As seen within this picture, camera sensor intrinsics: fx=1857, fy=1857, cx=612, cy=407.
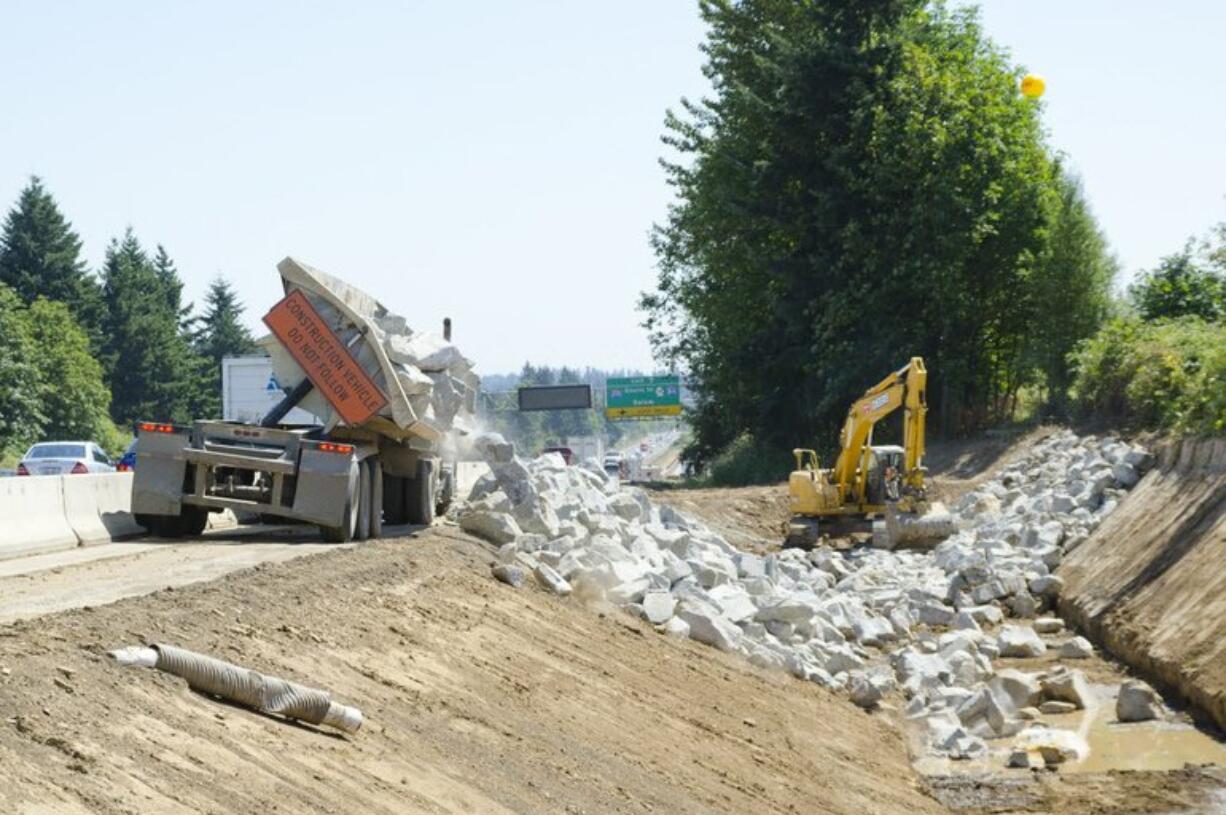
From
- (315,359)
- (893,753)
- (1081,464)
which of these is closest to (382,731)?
(893,753)

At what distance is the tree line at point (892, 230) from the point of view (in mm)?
44531

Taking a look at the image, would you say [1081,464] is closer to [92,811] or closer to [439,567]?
[439,567]

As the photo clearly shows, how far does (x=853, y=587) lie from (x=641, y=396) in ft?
177

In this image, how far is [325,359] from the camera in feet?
69.2

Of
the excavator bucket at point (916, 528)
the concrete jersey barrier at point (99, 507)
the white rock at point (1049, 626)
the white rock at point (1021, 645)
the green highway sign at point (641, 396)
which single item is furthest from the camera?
the green highway sign at point (641, 396)

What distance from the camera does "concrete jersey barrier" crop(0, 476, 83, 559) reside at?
19203 millimetres

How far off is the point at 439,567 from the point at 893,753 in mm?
4578

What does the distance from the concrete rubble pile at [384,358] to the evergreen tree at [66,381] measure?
53.4 metres

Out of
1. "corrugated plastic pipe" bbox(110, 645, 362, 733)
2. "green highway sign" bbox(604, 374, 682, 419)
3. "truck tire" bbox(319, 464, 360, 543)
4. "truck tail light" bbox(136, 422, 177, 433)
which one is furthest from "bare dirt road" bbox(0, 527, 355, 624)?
"green highway sign" bbox(604, 374, 682, 419)

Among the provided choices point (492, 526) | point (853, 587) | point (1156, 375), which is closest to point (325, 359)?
point (492, 526)

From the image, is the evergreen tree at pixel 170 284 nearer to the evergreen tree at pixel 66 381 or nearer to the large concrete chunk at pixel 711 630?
the evergreen tree at pixel 66 381

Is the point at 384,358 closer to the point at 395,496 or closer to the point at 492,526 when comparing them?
the point at 492,526

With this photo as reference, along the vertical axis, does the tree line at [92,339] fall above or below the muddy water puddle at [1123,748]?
above

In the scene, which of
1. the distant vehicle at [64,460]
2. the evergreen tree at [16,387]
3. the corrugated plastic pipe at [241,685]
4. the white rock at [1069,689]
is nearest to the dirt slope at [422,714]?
the corrugated plastic pipe at [241,685]
